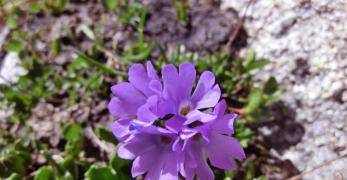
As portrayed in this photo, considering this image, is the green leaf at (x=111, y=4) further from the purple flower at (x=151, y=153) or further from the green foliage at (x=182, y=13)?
the purple flower at (x=151, y=153)

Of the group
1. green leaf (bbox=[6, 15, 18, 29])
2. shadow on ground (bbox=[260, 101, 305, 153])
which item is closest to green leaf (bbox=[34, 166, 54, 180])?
shadow on ground (bbox=[260, 101, 305, 153])

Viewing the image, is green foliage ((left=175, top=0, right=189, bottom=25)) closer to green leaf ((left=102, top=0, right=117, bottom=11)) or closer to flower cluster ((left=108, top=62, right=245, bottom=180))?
green leaf ((left=102, top=0, right=117, bottom=11))

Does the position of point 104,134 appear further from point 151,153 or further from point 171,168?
point 171,168

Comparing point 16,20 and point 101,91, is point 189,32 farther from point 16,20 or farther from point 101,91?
point 16,20

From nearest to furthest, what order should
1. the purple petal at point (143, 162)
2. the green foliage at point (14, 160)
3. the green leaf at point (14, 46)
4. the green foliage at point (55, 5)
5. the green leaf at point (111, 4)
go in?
1. the purple petal at point (143, 162)
2. the green foliage at point (14, 160)
3. the green leaf at point (14, 46)
4. the green leaf at point (111, 4)
5. the green foliage at point (55, 5)

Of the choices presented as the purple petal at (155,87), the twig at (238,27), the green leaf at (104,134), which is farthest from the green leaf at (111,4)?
the purple petal at (155,87)

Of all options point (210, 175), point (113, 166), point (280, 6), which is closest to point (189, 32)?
point (280, 6)

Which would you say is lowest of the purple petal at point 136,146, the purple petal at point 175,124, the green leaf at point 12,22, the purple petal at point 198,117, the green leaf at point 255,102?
the green leaf at point 255,102

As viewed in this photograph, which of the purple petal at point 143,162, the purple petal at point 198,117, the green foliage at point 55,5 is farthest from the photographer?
the green foliage at point 55,5
